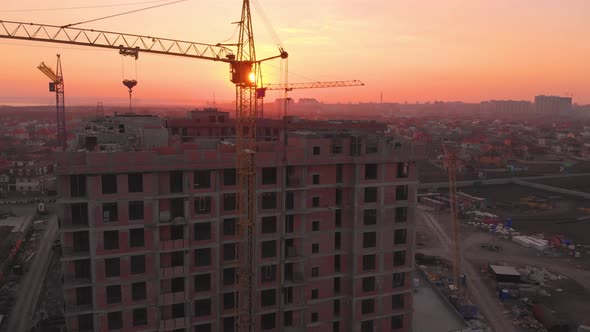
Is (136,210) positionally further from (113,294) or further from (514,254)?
(514,254)

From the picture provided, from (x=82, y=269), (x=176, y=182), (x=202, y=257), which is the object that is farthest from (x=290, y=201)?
(x=82, y=269)

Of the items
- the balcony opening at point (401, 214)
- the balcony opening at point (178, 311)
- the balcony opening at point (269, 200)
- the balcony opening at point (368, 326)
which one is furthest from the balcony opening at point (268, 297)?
the balcony opening at point (401, 214)

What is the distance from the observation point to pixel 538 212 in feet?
207

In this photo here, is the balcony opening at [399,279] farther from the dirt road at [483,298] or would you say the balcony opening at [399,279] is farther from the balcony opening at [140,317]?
the balcony opening at [140,317]

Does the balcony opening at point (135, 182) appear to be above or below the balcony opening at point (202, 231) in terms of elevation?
above

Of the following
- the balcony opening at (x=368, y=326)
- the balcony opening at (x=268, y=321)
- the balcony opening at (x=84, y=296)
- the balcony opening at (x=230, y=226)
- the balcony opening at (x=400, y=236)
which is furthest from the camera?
the balcony opening at (x=368, y=326)

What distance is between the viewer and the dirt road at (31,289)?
29253mm

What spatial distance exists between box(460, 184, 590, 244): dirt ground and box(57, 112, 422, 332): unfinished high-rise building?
38412mm

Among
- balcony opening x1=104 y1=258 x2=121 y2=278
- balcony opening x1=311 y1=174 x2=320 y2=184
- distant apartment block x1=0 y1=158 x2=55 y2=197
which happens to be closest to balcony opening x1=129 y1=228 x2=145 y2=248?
balcony opening x1=104 y1=258 x2=121 y2=278

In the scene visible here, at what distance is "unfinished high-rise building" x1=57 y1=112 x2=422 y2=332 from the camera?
1914cm

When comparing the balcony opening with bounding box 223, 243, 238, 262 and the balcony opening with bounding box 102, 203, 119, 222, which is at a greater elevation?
the balcony opening with bounding box 102, 203, 119, 222

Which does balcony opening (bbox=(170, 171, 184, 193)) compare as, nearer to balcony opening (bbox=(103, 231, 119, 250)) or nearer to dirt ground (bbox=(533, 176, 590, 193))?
balcony opening (bbox=(103, 231, 119, 250))

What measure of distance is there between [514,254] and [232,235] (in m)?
37.1

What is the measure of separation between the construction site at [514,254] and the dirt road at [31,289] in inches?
1190
